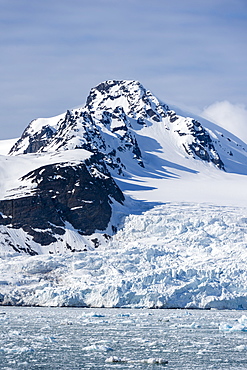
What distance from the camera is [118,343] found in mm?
51156

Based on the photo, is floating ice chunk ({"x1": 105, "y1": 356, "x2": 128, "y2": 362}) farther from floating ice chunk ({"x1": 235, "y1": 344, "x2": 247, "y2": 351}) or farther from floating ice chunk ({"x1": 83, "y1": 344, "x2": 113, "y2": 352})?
floating ice chunk ({"x1": 235, "y1": 344, "x2": 247, "y2": 351})

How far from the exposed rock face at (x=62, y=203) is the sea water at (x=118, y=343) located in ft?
231

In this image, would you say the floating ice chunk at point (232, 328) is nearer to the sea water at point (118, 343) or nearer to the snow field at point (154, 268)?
the sea water at point (118, 343)

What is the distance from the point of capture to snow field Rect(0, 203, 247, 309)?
319 ft

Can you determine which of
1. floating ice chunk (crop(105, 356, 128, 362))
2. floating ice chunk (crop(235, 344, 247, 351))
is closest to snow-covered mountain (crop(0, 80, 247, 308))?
floating ice chunk (crop(235, 344, 247, 351))

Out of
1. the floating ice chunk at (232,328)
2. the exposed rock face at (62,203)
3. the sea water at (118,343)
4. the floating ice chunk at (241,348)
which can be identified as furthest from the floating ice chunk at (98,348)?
the exposed rock face at (62,203)

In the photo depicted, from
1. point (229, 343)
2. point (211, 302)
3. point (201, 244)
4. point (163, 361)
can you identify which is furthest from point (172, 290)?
point (163, 361)

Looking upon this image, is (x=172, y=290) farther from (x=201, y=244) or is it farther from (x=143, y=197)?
(x=143, y=197)

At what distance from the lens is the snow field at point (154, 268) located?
319ft

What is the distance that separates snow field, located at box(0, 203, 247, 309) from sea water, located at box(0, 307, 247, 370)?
22617 mm

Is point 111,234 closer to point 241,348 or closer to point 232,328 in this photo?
point 232,328

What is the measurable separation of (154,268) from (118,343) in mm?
59131

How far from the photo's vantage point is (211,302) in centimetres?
9731


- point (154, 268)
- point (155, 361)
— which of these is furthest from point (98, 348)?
point (154, 268)
